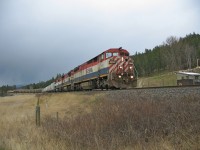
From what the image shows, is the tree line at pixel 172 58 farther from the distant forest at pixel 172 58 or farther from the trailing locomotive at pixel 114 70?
the trailing locomotive at pixel 114 70

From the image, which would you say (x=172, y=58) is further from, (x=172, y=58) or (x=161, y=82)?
(x=161, y=82)

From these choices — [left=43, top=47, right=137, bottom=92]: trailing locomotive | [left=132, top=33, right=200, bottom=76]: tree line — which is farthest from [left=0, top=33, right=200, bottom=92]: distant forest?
[left=43, top=47, right=137, bottom=92]: trailing locomotive

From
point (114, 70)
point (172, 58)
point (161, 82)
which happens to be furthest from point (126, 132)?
point (172, 58)

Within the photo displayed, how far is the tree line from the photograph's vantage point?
4345 inches

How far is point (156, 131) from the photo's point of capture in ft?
32.4

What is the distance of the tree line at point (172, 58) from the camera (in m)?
110

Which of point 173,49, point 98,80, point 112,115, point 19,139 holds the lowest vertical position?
point 19,139

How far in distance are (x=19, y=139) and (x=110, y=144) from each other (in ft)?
14.2

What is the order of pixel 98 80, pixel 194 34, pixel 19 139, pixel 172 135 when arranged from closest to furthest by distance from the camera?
pixel 172 135 → pixel 19 139 → pixel 98 80 → pixel 194 34

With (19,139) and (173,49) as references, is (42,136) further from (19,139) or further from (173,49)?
(173,49)

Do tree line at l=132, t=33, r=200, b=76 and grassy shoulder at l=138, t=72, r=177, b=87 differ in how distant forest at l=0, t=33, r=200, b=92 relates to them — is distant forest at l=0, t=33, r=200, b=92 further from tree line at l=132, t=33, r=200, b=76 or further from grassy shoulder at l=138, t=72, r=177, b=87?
grassy shoulder at l=138, t=72, r=177, b=87

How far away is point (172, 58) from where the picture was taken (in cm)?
10856

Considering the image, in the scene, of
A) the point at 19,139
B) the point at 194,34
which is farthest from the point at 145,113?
the point at 194,34

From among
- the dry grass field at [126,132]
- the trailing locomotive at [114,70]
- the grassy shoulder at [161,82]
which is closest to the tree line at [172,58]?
the grassy shoulder at [161,82]
